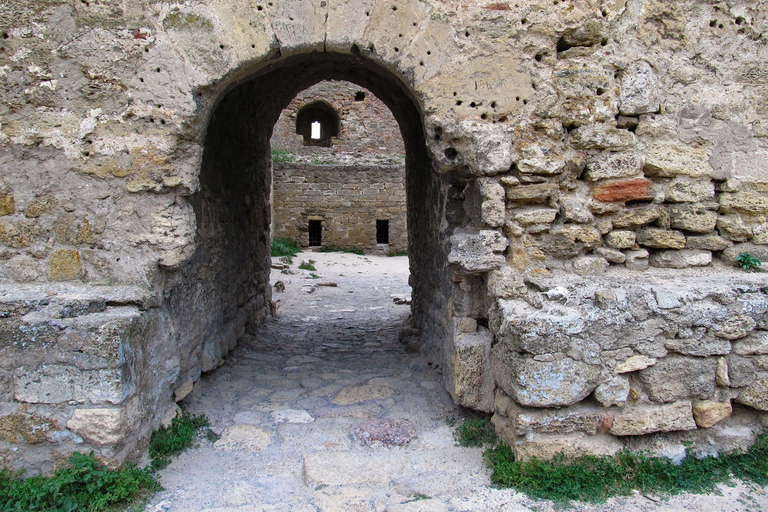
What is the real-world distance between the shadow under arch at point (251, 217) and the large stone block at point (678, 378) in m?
1.27

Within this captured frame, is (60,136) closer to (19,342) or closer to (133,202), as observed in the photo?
→ (133,202)

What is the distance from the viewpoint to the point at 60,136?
258 centimetres

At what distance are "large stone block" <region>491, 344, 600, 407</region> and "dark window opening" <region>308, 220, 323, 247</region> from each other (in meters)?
13.6

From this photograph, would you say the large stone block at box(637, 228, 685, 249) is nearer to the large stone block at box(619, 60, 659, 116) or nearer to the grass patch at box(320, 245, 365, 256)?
the large stone block at box(619, 60, 659, 116)

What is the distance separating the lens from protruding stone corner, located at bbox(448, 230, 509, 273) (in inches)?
108

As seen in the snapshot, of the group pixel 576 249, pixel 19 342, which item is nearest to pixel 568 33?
pixel 576 249

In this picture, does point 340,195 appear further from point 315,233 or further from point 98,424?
point 98,424

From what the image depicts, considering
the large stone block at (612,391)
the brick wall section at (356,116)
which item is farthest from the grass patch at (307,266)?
the large stone block at (612,391)

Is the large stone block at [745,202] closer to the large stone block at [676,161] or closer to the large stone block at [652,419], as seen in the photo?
the large stone block at [676,161]

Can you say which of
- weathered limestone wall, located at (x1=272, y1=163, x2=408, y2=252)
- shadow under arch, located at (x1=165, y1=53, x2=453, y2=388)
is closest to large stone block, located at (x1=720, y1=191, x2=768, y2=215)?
shadow under arch, located at (x1=165, y1=53, x2=453, y2=388)

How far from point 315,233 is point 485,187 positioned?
43.6 feet

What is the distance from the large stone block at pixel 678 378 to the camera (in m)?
2.52

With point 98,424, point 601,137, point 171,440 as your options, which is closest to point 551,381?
point 601,137

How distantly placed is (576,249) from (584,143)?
0.60 metres
